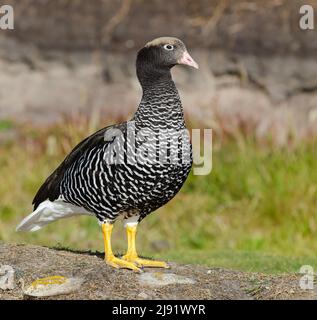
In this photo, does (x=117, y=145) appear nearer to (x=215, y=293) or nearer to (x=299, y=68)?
(x=215, y=293)

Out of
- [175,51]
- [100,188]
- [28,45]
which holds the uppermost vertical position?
[28,45]

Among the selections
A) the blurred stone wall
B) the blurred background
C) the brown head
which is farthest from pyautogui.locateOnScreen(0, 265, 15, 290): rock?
the blurred stone wall

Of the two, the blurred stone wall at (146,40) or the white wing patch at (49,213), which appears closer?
the white wing patch at (49,213)

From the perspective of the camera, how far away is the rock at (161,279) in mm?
6637

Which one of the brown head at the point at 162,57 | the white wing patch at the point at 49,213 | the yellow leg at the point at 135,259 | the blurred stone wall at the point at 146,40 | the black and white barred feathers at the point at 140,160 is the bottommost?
the yellow leg at the point at 135,259

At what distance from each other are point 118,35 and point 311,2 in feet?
9.04

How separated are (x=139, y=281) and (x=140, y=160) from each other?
0.84 metres

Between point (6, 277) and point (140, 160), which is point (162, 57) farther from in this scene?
point (6, 277)

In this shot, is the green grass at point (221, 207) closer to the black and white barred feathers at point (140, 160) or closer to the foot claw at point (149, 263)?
the foot claw at point (149, 263)

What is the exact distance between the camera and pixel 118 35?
Result: 532 inches

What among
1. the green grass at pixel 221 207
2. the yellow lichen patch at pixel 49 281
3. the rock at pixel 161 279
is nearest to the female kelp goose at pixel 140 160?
the rock at pixel 161 279

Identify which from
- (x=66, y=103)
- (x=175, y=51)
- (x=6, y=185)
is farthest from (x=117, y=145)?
(x=66, y=103)

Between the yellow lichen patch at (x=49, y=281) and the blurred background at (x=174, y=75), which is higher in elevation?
the blurred background at (x=174, y=75)

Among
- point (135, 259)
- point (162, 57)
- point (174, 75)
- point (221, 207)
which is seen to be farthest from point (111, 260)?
point (174, 75)
